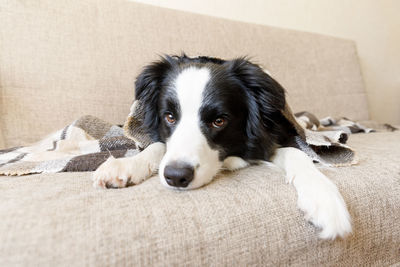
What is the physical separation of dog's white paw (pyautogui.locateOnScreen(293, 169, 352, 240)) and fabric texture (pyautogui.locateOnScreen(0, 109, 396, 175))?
10.5 inches

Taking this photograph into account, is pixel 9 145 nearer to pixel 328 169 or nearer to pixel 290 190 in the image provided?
pixel 290 190

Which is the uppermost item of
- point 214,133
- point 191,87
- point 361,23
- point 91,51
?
point 361,23

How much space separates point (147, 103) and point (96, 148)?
31cm

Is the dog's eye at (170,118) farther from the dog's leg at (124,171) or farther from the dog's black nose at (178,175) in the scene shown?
the dog's black nose at (178,175)

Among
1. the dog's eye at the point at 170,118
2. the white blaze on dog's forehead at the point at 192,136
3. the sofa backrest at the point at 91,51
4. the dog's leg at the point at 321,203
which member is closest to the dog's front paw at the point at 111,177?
the white blaze on dog's forehead at the point at 192,136

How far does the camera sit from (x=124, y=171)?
0.82 m

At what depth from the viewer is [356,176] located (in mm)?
857

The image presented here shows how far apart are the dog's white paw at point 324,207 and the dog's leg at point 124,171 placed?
48 centimetres

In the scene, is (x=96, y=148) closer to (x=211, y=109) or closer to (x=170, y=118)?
(x=170, y=118)

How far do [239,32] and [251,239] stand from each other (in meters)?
1.80

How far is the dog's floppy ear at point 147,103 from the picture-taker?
1235mm

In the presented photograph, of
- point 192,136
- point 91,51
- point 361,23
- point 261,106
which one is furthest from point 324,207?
point 361,23

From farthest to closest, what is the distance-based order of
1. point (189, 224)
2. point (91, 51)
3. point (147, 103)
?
point (91, 51) → point (147, 103) → point (189, 224)

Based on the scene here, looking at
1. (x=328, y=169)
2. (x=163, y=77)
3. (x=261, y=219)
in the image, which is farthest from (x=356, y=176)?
(x=163, y=77)
